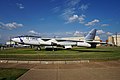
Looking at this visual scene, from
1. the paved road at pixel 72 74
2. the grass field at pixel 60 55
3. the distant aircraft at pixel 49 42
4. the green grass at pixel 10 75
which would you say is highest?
the distant aircraft at pixel 49 42

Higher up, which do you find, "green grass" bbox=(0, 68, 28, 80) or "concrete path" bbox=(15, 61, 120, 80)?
"green grass" bbox=(0, 68, 28, 80)

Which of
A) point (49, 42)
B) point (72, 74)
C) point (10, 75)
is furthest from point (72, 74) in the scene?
point (49, 42)

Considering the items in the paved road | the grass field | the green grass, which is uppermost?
the grass field

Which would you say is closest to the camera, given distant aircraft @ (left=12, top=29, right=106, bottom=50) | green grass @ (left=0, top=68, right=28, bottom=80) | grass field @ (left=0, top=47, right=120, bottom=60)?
green grass @ (left=0, top=68, right=28, bottom=80)

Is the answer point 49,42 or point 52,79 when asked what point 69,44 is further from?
point 52,79

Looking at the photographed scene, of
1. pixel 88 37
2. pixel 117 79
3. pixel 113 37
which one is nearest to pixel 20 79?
pixel 117 79

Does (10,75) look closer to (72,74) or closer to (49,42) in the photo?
(72,74)

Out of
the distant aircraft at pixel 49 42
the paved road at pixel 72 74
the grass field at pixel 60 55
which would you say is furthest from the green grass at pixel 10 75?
the distant aircraft at pixel 49 42

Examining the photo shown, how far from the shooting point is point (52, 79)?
27.8 feet

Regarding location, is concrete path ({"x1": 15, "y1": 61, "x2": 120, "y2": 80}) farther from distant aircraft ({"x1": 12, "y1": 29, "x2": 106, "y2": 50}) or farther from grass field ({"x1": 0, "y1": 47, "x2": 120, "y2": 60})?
distant aircraft ({"x1": 12, "y1": 29, "x2": 106, "y2": 50})

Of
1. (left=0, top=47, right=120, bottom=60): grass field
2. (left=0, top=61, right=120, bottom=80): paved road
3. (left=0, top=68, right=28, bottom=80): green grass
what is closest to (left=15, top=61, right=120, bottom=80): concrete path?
(left=0, top=61, right=120, bottom=80): paved road

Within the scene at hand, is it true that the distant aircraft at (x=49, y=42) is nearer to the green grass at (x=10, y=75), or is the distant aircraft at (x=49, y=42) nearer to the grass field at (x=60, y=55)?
the grass field at (x=60, y=55)

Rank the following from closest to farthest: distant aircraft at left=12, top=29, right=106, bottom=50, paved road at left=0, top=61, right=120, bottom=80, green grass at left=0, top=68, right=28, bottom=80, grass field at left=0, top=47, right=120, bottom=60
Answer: green grass at left=0, top=68, right=28, bottom=80
paved road at left=0, top=61, right=120, bottom=80
grass field at left=0, top=47, right=120, bottom=60
distant aircraft at left=12, top=29, right=106, bottom=50

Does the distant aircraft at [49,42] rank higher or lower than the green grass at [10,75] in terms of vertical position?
higher
